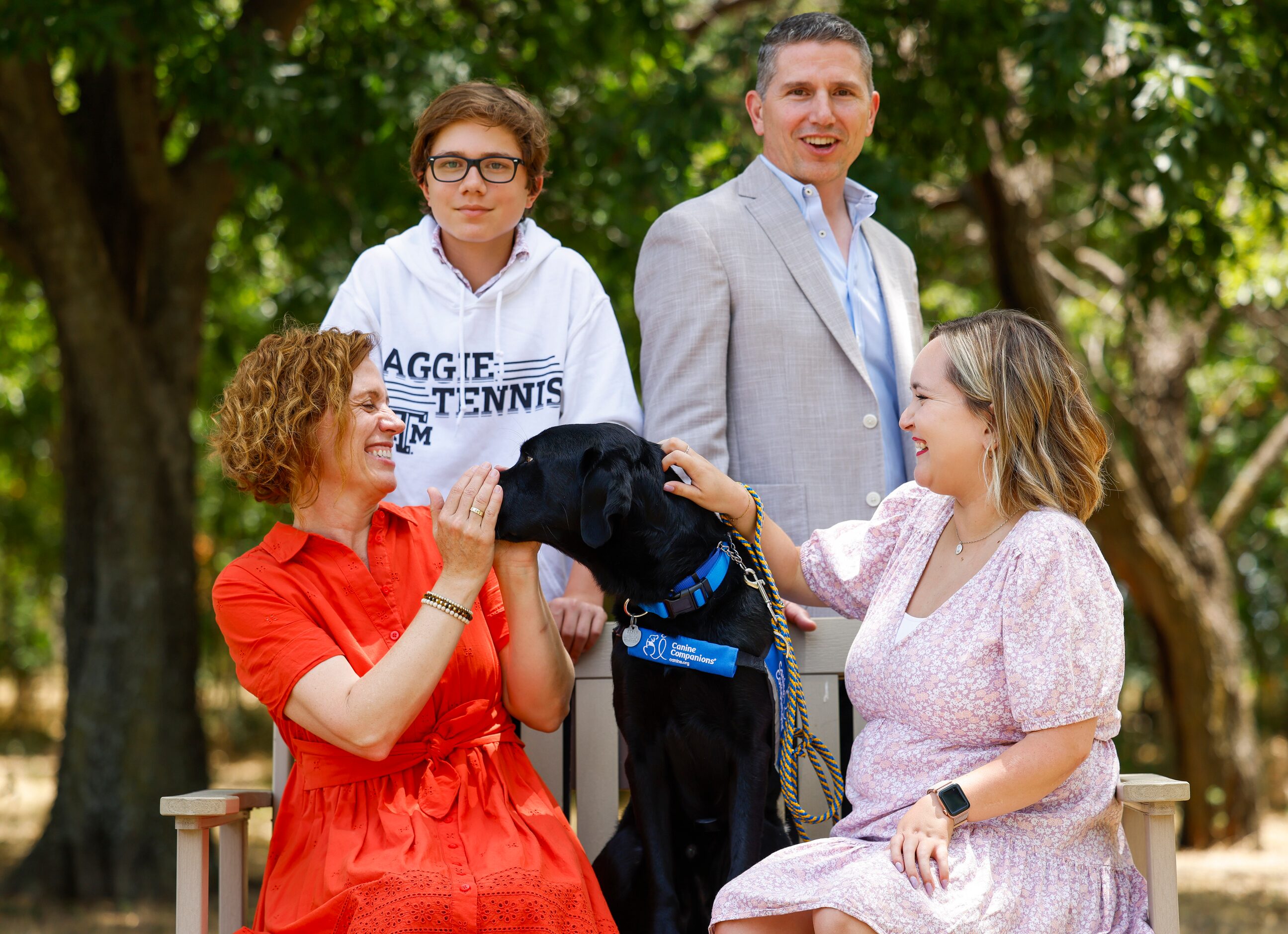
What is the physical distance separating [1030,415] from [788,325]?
86 centimetres

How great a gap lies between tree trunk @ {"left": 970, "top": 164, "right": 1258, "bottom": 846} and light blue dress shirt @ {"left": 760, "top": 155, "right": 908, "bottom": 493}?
528 cm

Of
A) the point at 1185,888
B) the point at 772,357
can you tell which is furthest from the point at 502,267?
the point at 1185,888

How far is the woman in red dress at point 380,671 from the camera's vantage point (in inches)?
85.8

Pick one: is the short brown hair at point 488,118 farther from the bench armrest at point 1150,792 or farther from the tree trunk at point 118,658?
the tree trunk at point 118,658

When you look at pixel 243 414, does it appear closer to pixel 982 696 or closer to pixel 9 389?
pixel 982 696

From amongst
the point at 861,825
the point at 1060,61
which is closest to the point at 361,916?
the point at 861,825

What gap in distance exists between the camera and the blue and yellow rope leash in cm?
243

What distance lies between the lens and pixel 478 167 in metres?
2.80

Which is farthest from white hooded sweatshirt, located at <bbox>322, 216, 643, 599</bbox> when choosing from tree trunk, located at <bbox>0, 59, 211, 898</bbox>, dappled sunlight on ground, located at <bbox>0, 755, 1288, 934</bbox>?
tree trunk, located at <bbox>0, 59, 211, 898</bbox>

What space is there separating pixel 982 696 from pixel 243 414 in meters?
1.51

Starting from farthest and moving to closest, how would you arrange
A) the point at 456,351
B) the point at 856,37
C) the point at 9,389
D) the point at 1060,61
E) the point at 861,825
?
the point at 9,389
the point at 1060,61
the point at 856,37
the point at 456,351
the point at 861,825

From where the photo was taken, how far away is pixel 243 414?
2.40 meters

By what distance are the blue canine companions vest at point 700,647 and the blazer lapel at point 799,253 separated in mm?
789

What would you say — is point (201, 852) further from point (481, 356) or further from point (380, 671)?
point (481, 356)
